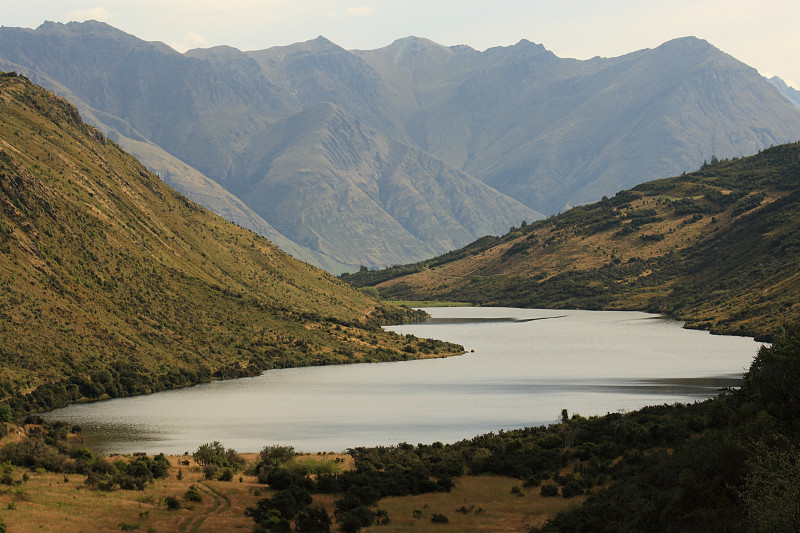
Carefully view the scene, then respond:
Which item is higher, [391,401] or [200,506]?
[391,401]

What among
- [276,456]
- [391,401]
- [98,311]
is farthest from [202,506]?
[98,311]

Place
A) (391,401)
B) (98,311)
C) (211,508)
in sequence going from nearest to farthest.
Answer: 1. (211,508)
2. (391,401)
3. (98,311)

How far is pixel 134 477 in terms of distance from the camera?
76812 mm

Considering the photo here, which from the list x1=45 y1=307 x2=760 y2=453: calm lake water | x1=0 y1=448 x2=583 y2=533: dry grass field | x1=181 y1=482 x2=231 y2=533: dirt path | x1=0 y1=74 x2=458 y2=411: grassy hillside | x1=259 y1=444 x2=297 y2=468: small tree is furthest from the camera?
x1=0 y1=74 x2=458 y2=411: grassy hillside

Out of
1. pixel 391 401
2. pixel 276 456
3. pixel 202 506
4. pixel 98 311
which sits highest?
pixel 98 311

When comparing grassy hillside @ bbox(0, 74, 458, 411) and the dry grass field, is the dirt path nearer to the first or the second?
the dry grass field

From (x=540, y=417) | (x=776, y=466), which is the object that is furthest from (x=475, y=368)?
(x=776, y=466)

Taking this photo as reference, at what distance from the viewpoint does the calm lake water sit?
10988 centimetres

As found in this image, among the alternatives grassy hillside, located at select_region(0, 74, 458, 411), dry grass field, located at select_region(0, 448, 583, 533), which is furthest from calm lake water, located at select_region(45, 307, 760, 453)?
dry grass field, located at select_region(0, 448, 583, 533)

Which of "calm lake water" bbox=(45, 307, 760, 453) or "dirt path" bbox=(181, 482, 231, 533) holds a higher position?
"calm lake water" bbox=(45, 307, 760, 453)

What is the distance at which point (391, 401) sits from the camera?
13788 cm

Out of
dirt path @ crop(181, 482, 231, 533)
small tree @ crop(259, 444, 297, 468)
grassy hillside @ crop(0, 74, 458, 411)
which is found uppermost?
grassy hillside @ crop(0, 74, 458, 411)

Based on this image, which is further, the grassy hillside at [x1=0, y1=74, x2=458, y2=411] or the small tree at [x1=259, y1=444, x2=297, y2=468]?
the grassy hillside at [x1=0, y1=74, x2=458, y2=411]

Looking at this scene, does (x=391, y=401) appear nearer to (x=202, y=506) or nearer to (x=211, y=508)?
(x=202, y=506)
